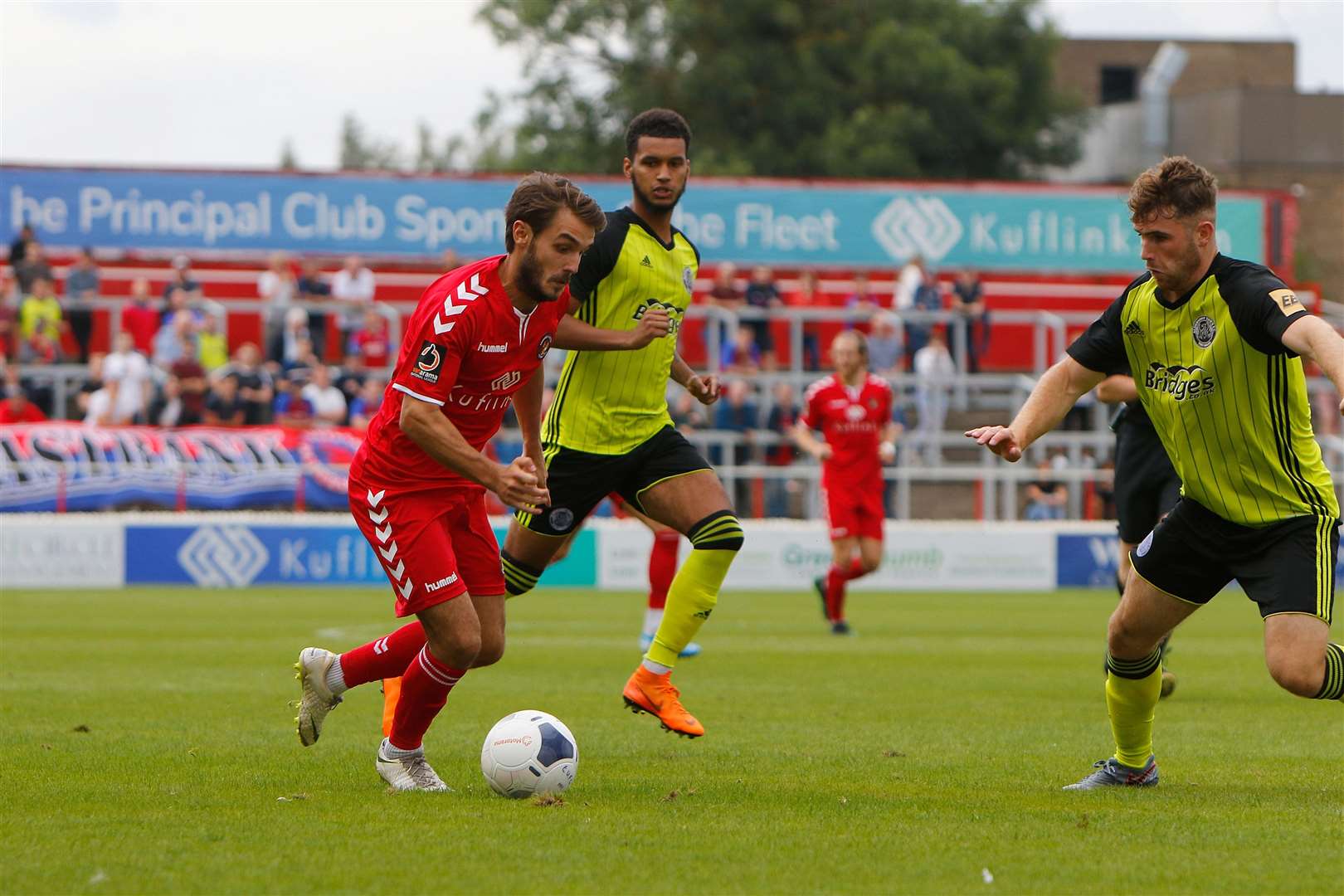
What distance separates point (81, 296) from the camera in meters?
25.5

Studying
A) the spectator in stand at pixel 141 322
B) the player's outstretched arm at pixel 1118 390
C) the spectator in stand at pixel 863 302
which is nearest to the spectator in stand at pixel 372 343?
the spectator in stand at pixel 141 322

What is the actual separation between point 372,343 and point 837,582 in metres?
11.1

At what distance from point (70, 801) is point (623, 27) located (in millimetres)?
44022

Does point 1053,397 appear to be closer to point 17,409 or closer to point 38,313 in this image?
point 17,409

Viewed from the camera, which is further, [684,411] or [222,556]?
[684,411]

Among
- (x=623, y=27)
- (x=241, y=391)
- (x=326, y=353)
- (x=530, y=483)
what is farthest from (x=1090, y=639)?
(x=623, y=27)

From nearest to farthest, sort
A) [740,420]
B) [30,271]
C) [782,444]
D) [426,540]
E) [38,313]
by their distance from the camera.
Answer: [426,540], [38,313], [740,420], [30,271], [782,444]

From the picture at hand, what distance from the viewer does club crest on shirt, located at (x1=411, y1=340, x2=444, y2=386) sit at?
6734 mm

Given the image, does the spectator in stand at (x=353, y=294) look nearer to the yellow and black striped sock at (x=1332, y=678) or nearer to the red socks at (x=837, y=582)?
the red socks at (x=837, y=582)

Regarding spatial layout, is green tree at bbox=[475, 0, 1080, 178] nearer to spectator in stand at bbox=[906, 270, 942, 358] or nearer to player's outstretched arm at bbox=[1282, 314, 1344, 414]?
spectator in stand at bbox=[906, 270, 942, 358]

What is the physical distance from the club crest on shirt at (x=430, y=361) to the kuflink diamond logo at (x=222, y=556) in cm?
1676

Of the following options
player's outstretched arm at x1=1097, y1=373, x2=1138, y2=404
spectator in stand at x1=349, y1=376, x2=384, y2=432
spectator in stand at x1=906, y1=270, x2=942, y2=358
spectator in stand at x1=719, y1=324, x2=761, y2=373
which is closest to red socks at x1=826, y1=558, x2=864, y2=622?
player's outstretched arm at x1=1097, y1=373, x2=1138, y2=404

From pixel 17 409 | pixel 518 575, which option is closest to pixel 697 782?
pixel 518 575

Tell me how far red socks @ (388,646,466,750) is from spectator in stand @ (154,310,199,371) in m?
18.4
